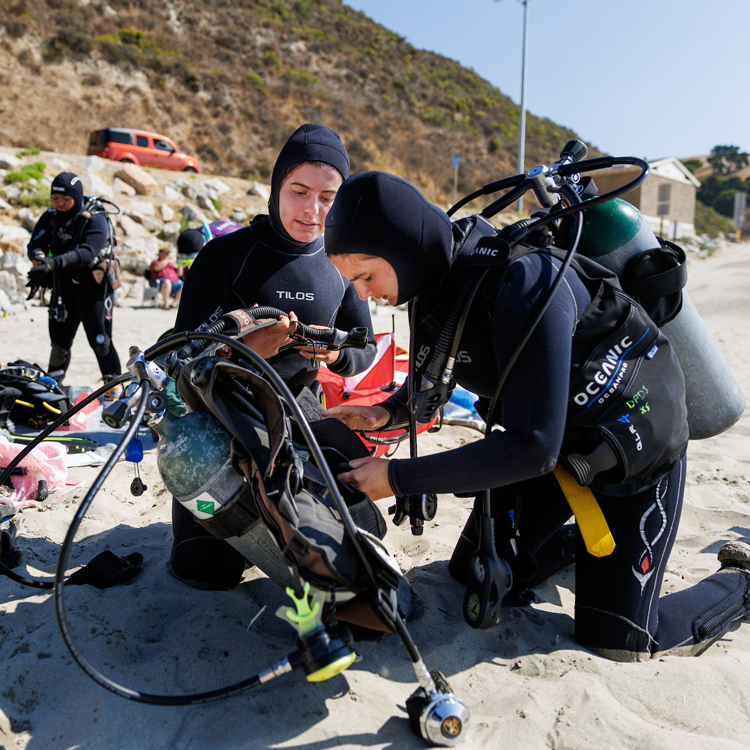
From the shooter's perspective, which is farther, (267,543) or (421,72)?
(421,72)

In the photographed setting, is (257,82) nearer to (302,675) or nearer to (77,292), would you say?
(77,292)

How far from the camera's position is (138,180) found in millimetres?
17344

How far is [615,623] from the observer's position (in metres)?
2.19

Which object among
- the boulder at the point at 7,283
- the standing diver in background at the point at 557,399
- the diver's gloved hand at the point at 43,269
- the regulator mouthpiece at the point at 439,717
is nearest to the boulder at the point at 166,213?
the boulder at the point at 7,283

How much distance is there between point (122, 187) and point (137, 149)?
4.21m

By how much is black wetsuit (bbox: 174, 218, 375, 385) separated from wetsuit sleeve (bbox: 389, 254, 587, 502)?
47.6 inches

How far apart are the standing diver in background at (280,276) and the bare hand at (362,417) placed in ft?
1.37

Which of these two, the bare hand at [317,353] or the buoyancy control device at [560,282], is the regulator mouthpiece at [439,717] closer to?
the buoyancy control device at [560,282]

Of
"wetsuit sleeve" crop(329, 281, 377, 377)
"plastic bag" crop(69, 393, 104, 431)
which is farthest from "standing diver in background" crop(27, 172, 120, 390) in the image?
"wetsuit sleeve" crop(329, 281, 377, 377)

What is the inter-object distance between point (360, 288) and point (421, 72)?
4588 cm

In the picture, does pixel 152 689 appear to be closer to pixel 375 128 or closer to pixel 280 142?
pixel 280 142

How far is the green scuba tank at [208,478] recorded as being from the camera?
73.7 inches

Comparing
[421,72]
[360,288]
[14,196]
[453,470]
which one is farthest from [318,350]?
[421,72]

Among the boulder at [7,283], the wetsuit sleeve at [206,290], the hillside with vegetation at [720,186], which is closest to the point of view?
the wetsuit sleeve at [206,290]
